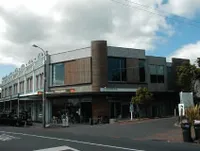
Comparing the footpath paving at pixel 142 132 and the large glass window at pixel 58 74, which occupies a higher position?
the large glass window at pixel 58 74

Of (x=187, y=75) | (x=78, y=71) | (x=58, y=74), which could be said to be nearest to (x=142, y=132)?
(x=78, y=71)

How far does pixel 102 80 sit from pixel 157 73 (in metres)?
9.86

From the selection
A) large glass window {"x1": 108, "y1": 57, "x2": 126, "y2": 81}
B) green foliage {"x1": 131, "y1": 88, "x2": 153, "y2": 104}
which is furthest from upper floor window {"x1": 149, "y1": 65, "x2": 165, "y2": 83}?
green foliage {"x1": 131, "y1": 88, "x2": 153, "y2": 104}

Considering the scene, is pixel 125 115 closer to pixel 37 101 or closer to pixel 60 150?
pixel 37 101

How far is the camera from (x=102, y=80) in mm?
38875

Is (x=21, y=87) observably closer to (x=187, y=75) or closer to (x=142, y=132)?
(x=187, y=75)

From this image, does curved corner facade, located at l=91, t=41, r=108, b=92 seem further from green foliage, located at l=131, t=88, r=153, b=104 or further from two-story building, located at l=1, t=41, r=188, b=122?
green foliage, located at l=131, t=88, r=153, b=104

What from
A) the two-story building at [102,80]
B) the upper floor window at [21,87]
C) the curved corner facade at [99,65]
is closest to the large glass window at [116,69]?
the two-story building at [102,80]

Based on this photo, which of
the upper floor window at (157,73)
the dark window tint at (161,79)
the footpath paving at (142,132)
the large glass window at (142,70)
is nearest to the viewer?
the footpath paving at (142,132)

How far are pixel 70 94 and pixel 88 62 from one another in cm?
443

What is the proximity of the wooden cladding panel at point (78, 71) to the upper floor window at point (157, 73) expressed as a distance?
9.40 meters

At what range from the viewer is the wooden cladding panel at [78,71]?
3966 centimetres

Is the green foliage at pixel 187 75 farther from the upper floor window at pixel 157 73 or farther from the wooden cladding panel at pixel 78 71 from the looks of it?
the wooden cladding panel at pixel 78 71

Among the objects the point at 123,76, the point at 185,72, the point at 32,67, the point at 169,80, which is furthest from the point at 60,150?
the point at 32,67
